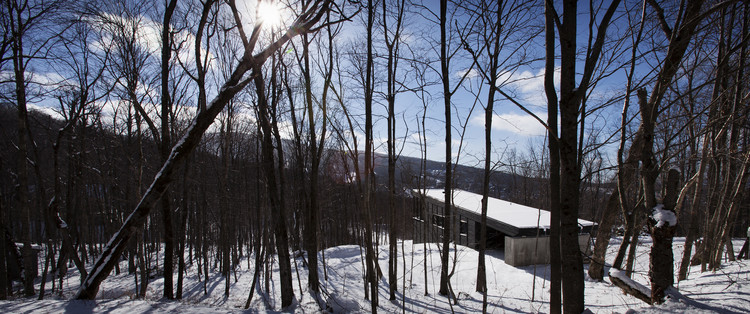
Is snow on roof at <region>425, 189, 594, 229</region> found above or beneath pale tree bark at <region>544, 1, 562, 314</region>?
beneath

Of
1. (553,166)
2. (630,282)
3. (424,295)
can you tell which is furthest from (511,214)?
(553,166)

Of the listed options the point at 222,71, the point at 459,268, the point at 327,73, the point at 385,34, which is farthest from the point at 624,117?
the point at 222,71

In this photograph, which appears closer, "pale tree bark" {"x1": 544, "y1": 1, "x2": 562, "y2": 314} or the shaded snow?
"pale tree bark" {"x1": 544, "y1": 1, "x2": 562, "y2": 314}

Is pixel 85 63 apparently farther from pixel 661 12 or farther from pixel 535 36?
pixel 661 12

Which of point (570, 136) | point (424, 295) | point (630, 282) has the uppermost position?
point (570, 136)

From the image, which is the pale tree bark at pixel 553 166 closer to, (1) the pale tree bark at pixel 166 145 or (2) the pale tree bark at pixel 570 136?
(2) the pale tree bark at pixel 570 136

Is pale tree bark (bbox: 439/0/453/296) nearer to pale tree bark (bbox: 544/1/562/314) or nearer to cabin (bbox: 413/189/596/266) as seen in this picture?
cabin (bbox: 413/189/596/266)

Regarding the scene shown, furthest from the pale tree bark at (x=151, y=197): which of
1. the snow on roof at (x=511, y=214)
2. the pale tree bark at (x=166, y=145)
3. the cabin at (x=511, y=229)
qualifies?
the snow on roof at (x=511, y=214)

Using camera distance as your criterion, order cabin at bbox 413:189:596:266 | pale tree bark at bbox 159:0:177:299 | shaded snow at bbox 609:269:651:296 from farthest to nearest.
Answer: cabin at bbox 413:189:596:266, pale tree bark at bbox 159:0:177:299, shaded snow at bbox 609:269:651:296

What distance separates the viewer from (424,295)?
340 inches

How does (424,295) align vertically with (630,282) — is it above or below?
below

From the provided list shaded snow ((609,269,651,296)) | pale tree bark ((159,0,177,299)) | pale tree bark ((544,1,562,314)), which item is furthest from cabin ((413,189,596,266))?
pale tree bark ((159,0,177,299))

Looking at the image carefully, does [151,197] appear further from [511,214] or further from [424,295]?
[511,214]

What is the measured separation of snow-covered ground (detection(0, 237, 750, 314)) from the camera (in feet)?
12.2
